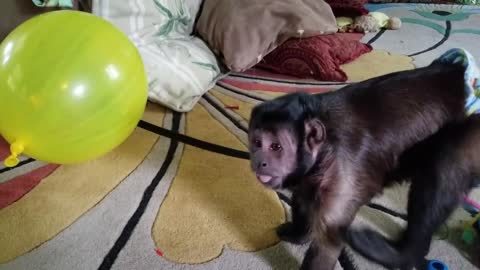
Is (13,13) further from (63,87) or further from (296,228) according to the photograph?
(296,228)

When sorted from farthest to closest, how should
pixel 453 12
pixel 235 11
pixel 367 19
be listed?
pixel 453 12
pixel 367 19
pixel 235 11

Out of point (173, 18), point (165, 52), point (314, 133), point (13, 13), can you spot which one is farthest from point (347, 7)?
point (314, 133)

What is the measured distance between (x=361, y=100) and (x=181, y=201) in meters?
0.42

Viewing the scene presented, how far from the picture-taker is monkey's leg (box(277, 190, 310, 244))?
87 cm

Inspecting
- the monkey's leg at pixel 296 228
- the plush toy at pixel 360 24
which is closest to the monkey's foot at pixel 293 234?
the monkey's leg at pixel 296 228

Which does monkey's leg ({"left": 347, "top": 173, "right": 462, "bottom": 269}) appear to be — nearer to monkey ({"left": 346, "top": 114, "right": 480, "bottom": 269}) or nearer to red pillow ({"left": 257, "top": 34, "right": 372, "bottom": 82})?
monkey ({"left": 346, "top": 114, "right": 480, "bottom": 269})

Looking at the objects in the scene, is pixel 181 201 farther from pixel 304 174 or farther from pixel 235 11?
pixel 235 11

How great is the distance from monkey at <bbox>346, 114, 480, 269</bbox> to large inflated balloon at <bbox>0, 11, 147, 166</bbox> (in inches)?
18.8

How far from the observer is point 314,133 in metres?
0.70

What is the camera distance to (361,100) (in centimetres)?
78

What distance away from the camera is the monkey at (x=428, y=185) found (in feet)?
2.53

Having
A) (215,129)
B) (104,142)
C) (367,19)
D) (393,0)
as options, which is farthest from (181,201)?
(393,0)

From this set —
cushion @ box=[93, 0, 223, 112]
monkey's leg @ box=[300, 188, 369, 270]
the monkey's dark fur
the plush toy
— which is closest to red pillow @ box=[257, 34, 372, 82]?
cushion @ box=[93, 0, 223, 112]

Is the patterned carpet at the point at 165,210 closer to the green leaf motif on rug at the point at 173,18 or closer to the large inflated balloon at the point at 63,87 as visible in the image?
the large inflated balloon at the point at 63,87
